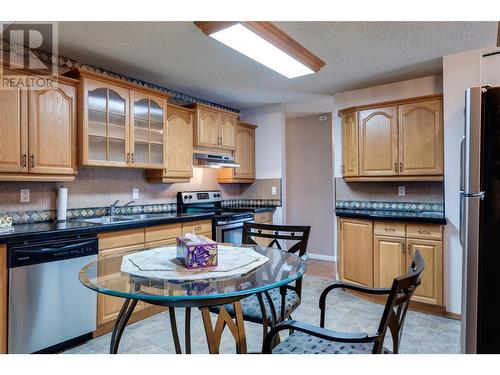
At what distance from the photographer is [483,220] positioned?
1666 mm

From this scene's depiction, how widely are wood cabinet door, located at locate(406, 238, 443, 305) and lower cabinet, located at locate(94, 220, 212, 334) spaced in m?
2.33

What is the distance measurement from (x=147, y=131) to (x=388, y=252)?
2768 mm

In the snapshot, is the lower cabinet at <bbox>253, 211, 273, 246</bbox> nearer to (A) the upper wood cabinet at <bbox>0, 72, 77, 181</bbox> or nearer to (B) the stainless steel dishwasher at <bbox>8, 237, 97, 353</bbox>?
(B) the stainless steel dishwasher at <bbox>8, 237, 97, 353</bbox>

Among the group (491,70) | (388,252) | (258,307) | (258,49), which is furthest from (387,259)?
(258,49)

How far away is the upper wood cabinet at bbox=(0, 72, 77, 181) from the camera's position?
7.52 ft

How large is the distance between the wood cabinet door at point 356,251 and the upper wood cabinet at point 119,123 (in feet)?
7.20

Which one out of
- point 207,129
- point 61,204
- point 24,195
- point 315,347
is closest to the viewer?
point 315,347

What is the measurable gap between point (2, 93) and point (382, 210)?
150 inches

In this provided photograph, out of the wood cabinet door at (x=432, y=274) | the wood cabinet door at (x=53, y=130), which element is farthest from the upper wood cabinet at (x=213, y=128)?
the wood cabinet door at (x=432, y=274)

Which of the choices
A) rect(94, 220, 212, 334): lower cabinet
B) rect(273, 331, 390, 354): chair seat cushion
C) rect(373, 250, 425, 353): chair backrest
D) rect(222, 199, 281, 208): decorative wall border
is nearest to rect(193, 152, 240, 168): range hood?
rect(222, 199, 281, 208): decorative wall border

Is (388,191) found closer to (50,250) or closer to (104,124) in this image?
(104,124)

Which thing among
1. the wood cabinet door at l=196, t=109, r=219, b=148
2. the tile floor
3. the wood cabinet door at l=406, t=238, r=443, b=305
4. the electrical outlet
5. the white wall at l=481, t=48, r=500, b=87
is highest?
the white wall at l=481, t=48, r=500, b=87

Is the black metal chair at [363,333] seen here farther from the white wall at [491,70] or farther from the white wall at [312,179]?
the white wall at [312,179]

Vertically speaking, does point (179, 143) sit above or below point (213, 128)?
below
